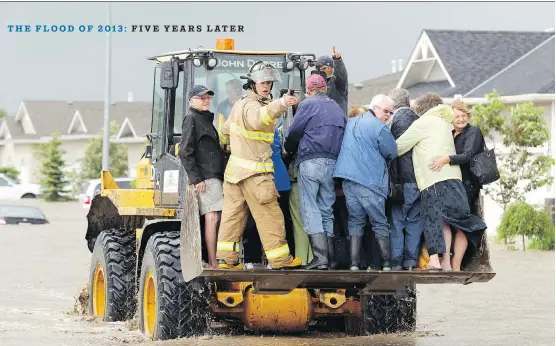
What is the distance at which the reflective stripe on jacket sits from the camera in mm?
11172

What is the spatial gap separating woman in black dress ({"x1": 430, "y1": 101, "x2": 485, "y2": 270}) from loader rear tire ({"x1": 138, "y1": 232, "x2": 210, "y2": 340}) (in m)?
2.32

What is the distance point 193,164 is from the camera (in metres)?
11.5

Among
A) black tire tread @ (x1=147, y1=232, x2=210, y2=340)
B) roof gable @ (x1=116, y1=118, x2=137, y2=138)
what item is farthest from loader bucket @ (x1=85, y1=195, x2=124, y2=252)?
roof gable @ (x1=116, y1=118, x2=137, y2=138)

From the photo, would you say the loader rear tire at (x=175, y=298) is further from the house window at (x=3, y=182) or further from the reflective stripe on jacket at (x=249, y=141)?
the house window at (x=3, y=182)

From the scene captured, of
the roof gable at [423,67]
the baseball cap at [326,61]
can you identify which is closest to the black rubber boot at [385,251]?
the baseball cap at [326,61]

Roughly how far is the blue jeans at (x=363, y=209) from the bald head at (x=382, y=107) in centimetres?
72

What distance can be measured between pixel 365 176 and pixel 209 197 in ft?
4.56

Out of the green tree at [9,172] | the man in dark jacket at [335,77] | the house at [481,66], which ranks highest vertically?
the house at [481,66]

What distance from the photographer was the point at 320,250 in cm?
1127

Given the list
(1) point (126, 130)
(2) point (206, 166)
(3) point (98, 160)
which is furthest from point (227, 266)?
(1) point (126, 130)

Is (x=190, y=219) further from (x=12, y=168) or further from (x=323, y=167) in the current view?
(x=12, y=168)

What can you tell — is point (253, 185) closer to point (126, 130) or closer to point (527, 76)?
point (527, 76)

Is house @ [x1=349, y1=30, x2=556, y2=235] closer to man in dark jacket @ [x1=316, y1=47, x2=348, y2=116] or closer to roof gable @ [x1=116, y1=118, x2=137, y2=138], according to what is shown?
man in dark jacket @ [x1=316, y1=47, x2=348, y2=116]

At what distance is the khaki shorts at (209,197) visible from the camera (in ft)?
37.8
